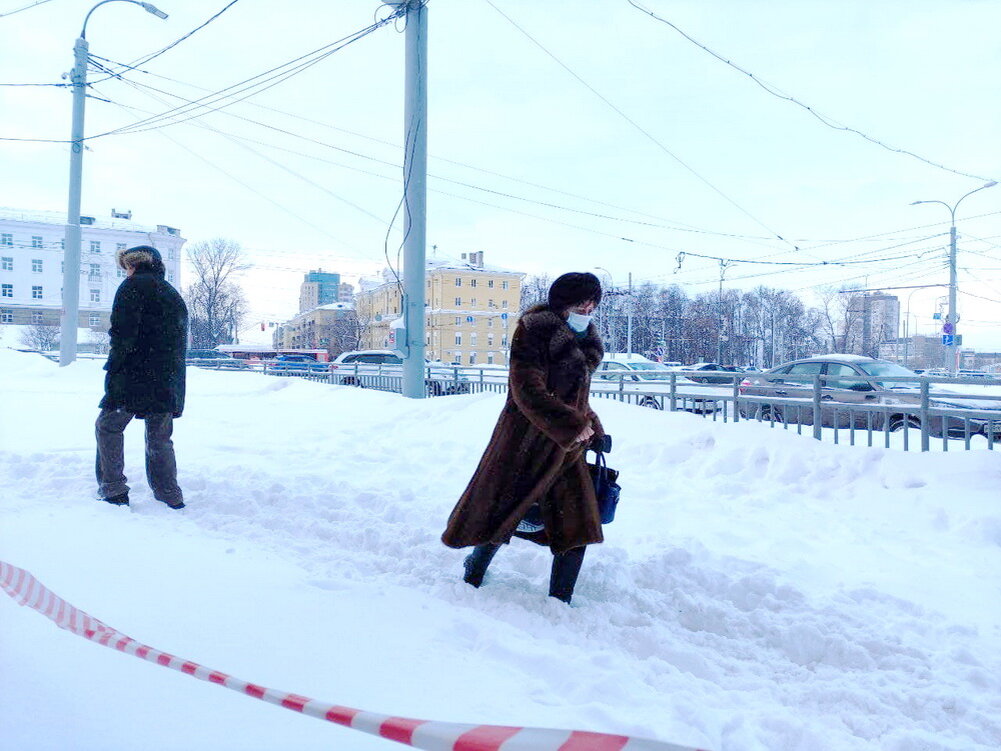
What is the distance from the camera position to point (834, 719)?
2.81 meters

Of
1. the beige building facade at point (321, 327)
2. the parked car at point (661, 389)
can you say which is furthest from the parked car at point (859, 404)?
the beige building facade at point (321, 327)

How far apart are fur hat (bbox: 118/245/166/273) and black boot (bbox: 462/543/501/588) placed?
122 inches

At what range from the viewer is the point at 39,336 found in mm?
59906

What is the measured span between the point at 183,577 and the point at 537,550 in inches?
73.4

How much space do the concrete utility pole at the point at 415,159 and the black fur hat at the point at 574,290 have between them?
8292mm

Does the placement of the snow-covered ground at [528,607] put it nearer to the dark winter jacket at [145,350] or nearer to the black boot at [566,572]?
the black boot at [566,572]

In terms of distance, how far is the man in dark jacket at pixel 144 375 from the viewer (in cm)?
527

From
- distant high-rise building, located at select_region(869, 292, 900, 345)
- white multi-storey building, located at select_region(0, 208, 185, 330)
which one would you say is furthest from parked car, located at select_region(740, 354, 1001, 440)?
distant high-rise building, located at select_region(869, 292, 900, 345)

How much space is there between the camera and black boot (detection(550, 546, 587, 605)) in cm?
373

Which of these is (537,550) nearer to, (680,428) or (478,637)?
(478,637)

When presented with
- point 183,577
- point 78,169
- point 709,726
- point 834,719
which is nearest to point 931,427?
point 834,719

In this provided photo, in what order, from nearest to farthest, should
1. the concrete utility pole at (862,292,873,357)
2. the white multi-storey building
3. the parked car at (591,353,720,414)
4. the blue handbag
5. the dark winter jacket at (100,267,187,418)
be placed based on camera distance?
the blue handbag
the dark winter jacket at (100,267,187,418)
the parked car at (591,353,720,414)
the white multi-storey building
the concrete utility pole at (862,292,873,357)

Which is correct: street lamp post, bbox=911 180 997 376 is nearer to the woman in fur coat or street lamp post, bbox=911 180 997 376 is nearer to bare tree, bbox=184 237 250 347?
the woman in fur coat

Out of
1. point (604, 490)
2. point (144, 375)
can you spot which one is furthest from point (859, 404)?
point (144, 375)
